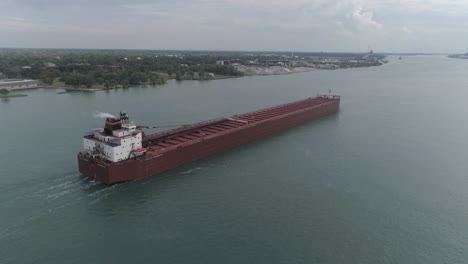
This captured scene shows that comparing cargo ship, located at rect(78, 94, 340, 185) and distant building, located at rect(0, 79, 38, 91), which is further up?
distant building, located at rect(0, 79, 38, 91)

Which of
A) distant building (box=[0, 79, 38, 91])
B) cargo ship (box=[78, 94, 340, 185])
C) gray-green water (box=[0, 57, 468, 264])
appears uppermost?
distant building (box=[0, 79, 38, 91])

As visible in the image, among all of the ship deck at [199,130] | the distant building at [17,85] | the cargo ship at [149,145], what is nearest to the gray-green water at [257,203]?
the cargo ship at [149,145]

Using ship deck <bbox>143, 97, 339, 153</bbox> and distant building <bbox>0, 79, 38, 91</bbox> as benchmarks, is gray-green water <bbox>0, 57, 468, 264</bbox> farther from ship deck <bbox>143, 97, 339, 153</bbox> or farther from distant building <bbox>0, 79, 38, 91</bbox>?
distant building <bbox>0, 79, 38, 91</bbox>

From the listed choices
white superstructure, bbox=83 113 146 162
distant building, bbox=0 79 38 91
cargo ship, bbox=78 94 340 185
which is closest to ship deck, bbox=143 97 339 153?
cargo ship, bbox=78 94 340 185

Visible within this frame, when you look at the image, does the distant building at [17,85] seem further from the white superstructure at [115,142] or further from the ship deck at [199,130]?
the white superstructure at [115,142]

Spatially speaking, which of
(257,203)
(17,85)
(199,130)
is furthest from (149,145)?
(17,85)

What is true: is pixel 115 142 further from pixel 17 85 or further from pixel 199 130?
pixel 17 85
